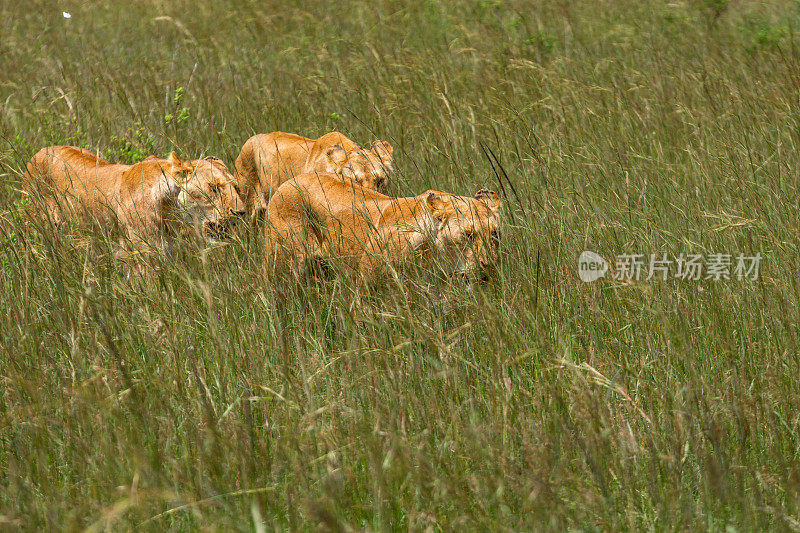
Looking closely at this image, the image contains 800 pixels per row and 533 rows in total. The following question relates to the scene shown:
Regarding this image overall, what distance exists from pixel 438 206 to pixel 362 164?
1221 millimetres

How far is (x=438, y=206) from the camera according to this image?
3.74 metres

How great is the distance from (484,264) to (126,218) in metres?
2.00

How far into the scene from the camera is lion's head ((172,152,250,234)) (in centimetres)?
439

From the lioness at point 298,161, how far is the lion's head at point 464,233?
0.90m

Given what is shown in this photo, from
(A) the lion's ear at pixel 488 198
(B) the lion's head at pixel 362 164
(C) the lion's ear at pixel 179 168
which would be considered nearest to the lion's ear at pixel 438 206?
(A) the lion's ear at pixel 488 198

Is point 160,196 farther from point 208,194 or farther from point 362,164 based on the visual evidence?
point 362,164

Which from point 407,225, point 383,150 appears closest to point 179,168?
point 383,150

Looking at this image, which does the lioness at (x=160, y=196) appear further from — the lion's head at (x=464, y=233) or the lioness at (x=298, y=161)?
the lion's head at (x=464, y=233)

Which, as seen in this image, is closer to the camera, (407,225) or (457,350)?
(457,350)

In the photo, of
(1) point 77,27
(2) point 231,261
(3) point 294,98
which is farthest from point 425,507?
(1) point 77,27

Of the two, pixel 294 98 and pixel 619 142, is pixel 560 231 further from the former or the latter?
pixel 294 98

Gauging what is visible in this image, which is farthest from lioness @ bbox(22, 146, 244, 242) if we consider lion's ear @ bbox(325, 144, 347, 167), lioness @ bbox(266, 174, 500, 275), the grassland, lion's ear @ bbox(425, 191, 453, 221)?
lion's ear @ bbox(425, 191, 453, 221)

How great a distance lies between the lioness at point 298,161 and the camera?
4.83 metres

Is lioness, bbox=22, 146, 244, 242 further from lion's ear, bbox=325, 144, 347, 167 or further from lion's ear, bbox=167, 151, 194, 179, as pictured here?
lion's ear, bbox=325, 144, 347, 167
